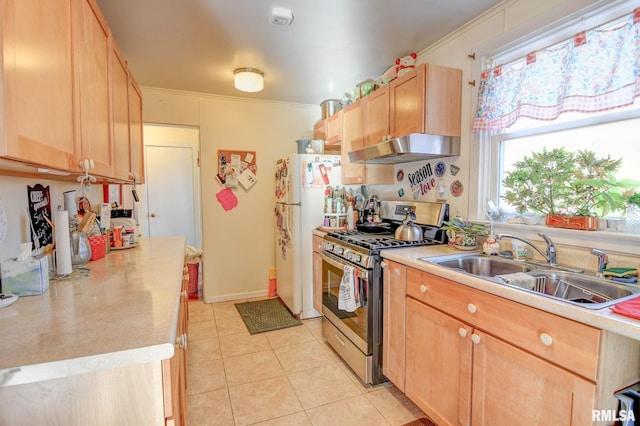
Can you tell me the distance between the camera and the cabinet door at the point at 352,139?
2.69 m

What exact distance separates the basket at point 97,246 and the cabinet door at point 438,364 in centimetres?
183

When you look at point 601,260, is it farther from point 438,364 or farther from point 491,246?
point 438,364

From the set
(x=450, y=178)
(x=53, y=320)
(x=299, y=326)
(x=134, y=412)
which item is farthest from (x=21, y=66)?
(x=299, y=326)

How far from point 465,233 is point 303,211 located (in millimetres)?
1568

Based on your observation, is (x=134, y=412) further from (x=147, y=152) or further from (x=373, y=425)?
(x=147, y=152)

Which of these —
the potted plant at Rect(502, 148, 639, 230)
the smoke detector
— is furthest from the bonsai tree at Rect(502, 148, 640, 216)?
the smoke detector

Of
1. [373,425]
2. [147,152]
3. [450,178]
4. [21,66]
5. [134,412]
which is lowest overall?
[373,425]

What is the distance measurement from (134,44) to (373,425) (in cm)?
301

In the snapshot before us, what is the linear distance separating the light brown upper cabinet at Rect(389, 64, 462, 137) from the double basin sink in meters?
0.86

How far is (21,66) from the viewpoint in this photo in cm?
75

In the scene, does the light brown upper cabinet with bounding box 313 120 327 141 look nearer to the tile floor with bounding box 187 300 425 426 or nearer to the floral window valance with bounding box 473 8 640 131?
the floral window valance with bounding box 473 8 640 131

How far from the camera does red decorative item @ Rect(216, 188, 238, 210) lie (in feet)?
11.9

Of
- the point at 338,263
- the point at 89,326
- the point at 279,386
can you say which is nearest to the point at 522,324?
the point at 338,263

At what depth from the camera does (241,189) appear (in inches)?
146
